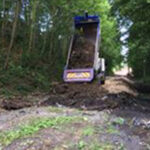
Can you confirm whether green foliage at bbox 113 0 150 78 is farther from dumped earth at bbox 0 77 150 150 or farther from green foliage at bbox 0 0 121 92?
dumped earth at bbox 0 77 150 150

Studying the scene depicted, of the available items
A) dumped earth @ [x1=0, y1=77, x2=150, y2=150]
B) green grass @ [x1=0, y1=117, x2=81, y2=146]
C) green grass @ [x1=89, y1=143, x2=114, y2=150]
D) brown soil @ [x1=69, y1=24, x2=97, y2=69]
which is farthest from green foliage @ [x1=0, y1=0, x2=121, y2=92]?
green grass @ [x1=89, y1=143, x2=114, y2=150]

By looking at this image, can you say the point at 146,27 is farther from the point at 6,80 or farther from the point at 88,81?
the point at 6,80

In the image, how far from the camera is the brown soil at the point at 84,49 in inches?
596

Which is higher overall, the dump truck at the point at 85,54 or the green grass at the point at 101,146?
the dump truck at the point at 85,54

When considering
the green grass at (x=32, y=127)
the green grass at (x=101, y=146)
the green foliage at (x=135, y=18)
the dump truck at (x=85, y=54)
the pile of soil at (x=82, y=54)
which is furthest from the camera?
the pile of soil at (x=82, y=54)

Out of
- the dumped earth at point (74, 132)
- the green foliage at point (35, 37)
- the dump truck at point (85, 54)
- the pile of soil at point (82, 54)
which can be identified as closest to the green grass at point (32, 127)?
the dumped earth at point (74, 132)

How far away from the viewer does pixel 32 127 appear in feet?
19.0

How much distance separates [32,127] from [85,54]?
33.1 ft

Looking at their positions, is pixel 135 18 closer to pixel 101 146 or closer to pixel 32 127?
pixel 32 127

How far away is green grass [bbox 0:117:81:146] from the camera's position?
535 centimetres

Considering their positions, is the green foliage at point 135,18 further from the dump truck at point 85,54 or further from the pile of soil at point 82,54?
the pile of soil at point 82,54

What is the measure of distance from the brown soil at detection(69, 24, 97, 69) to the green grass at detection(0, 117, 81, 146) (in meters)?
8.61

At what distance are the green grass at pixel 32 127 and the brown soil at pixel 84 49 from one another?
861 centimetres

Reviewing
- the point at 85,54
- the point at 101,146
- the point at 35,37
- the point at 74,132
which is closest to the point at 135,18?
the point at 85,54
